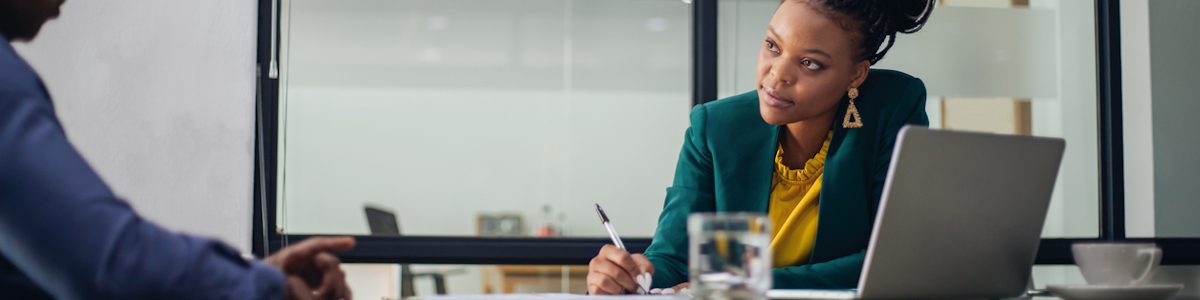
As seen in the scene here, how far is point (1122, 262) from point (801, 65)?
631 millimetres

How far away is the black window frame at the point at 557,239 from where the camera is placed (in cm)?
304

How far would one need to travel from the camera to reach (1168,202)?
348 cm

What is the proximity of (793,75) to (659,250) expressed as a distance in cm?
34

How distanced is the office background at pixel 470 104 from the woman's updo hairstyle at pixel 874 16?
4.88ft

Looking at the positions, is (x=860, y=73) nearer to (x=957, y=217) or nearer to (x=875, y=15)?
(x=875, y=15)

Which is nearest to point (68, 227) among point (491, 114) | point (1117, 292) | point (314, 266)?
point (314, 266)

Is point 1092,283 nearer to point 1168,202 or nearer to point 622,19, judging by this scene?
point 1168,202

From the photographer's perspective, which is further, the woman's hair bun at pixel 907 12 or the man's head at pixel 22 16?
the woman's hair bun at pixel 907 12

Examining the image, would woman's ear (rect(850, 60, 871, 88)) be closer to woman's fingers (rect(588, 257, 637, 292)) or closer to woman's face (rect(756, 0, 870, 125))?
woman's face (rect(756, 0, 870, 125))

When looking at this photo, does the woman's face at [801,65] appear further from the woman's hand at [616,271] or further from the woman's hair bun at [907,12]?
the woman's hand at [616,271]

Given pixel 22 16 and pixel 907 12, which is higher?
pixel 907 12

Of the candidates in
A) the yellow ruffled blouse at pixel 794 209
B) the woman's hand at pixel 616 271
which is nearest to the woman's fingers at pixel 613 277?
the woman's hand at pixel 616 271

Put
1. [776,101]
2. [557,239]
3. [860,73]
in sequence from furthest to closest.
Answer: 1. [557,239]
2. [860,73]
3. [776,101]

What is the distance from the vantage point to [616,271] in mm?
1654
